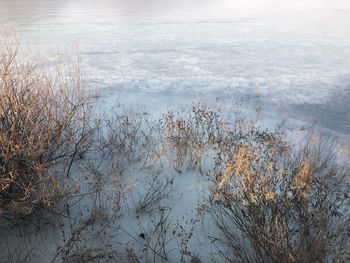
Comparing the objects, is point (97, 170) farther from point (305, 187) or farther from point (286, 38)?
point (286, 38)

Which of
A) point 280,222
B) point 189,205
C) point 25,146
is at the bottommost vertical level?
point 189,205

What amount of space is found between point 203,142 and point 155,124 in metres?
0.97

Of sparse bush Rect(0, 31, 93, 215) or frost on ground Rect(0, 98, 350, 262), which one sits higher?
sparse bush Rect(0, 31, 93, 215)

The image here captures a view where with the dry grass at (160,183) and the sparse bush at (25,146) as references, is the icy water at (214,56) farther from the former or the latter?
the sparse bush at (25,146)

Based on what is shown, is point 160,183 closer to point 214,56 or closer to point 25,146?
point 25,146

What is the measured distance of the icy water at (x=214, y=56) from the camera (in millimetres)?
6473

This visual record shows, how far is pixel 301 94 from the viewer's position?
664 centimetres

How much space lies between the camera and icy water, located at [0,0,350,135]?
255 inches

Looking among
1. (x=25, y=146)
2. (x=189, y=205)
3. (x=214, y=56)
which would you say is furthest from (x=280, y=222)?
(x=214, y=56)

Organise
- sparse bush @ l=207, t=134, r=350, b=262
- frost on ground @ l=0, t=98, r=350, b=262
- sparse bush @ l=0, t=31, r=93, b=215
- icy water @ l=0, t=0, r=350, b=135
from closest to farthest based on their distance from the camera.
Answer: sparse bush @ l=207, t=134, r=350, b=262 → frost on ground @ l=0, t=98, r=350, b=262 → sparse bush @ l=0, t=31, r=93, b=215 → icy water @ l=0, t=0, r=350, b=135

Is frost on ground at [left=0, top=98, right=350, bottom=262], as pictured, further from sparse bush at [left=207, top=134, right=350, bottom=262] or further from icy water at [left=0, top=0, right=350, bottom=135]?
icy water at [left=0, top=0, right=350, bottom=135]

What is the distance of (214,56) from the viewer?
363 inches

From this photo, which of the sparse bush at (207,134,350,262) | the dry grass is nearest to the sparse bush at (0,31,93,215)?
the dry grass

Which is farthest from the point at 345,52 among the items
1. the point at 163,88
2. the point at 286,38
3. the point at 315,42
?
the point at 163,88
